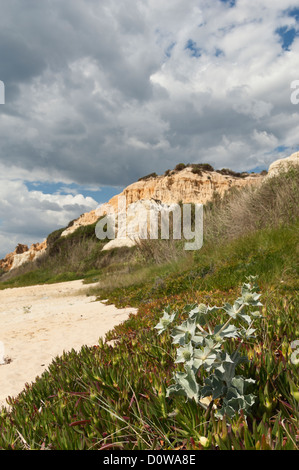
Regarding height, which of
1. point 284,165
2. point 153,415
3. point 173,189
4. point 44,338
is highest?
point 173,189

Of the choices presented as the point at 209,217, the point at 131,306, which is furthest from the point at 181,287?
the point at 209,217

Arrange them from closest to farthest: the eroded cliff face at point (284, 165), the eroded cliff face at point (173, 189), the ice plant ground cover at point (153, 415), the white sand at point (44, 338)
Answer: the ice plant ground cover at point (153, 415) < the white sand at point (44, 338) < the eroded cliff face at point (284, 165) < the eroded cliff face at point (173, 189)

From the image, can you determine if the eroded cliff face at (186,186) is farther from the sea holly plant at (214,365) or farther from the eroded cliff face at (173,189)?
the sea holly plant at (214,365)

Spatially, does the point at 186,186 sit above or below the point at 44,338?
above

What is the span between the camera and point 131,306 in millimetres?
7719

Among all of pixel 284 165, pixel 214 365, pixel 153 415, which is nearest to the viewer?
pixel 214 365

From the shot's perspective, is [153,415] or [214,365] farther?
[153,415]

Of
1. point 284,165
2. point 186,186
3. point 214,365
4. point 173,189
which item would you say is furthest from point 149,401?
point 173,189

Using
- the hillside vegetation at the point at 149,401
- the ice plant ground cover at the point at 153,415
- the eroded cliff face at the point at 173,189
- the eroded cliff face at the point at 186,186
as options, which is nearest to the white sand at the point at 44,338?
the hillside vegetation at the point at 149,401

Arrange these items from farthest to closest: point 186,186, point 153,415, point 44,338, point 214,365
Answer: point 186,186, point 44,338, point 153,415, point 214,365

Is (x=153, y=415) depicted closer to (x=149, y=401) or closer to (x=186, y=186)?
(x=149, y=401)
